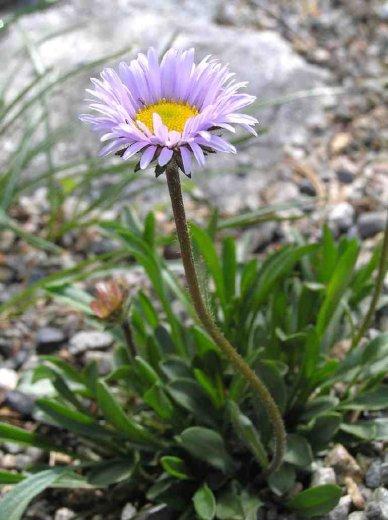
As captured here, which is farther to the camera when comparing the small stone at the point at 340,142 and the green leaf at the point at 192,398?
the small stone at the point at 340,142

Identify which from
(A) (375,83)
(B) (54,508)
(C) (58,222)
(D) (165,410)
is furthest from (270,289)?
(A) (375,83)

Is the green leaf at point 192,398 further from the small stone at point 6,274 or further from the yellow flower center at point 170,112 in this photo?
the small stone at point 6,274

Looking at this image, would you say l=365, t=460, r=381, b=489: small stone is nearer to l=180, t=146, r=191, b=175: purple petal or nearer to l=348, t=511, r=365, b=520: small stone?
l=348, t=511, r=365, b=520: small stone

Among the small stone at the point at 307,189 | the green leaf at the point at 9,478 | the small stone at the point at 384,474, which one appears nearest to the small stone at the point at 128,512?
the green leaf at the point at 9,478

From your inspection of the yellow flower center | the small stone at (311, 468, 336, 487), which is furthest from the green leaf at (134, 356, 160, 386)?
the yellow flower center

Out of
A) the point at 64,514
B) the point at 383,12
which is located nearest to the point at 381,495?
the point at 64,514

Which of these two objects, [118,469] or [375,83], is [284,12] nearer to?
[375,83]

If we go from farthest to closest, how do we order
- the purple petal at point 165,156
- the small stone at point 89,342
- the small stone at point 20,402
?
the small stone at point 89,342 < the small stone at point 20,402 < the purple petal at point 165,156

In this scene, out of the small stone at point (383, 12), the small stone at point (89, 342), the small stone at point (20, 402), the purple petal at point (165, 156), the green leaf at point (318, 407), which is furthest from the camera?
the small stone at point (383, 12)
